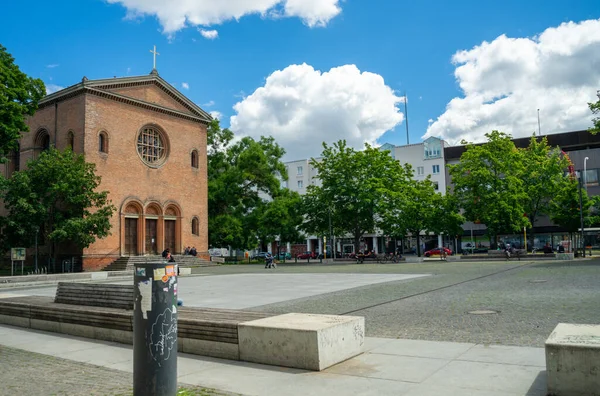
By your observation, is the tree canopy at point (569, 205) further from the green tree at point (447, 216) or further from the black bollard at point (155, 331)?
the black bollard at point (155, 331)

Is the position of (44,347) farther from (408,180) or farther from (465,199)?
(408,180)

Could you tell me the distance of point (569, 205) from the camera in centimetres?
4750

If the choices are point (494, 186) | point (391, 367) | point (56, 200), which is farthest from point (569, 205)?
point (391, 367)

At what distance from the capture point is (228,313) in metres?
8.33

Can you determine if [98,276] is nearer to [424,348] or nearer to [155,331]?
[424,348]

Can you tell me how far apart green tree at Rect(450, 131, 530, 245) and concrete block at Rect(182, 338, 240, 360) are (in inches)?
1550

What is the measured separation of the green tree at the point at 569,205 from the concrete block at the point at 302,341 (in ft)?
152

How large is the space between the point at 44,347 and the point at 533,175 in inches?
1826

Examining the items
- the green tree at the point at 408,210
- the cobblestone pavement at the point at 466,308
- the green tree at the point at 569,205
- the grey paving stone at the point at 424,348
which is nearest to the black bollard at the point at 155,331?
the grey paving stone at the point at 424,348

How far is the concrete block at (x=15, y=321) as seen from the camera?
415 inches

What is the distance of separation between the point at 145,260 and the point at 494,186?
30.4 m

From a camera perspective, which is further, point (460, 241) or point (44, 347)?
point (460, 241)

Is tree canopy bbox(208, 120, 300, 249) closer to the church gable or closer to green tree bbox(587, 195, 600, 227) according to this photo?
the church gable

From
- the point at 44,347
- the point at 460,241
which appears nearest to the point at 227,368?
the point at 44,347
